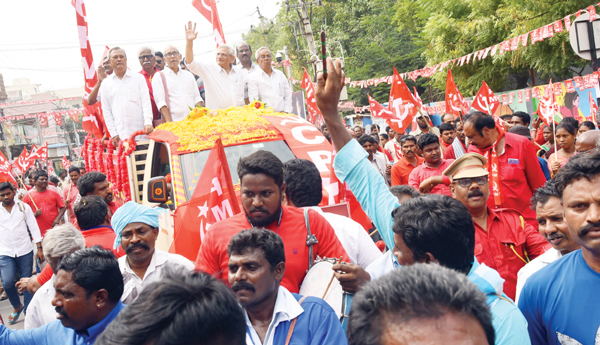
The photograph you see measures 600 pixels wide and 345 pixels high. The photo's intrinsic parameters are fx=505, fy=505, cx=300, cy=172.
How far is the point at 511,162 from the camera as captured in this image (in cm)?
450

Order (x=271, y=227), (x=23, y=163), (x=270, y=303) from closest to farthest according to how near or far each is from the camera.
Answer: (x=270, y=303) → (x=271, y=227) → (x=23, y=163)

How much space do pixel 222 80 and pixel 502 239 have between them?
509cm

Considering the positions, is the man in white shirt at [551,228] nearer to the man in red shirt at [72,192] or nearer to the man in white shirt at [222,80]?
the man in white shirt at [222,80]

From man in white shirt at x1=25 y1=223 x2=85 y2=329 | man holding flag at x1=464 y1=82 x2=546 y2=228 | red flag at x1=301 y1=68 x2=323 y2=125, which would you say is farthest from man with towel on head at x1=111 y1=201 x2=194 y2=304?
red flag at x1=301 y1=68 x2=323 y2=125

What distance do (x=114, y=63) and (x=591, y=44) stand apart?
268 inches

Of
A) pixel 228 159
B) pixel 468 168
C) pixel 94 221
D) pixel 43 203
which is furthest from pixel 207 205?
pixel 43 203

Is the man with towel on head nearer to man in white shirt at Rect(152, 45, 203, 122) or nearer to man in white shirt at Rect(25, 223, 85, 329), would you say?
man in white shirt at Rect(25, 223, 85, 329)

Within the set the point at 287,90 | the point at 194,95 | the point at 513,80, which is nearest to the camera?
the point at 194,95

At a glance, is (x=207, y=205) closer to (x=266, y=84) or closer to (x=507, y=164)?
(x=507, y=164)

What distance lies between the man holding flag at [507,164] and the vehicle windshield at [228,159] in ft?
6.69

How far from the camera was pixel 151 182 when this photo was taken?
4.85m

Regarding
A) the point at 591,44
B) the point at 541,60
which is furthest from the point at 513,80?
the point at 591,44

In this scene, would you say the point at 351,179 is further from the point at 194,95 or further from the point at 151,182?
the point at 194,95

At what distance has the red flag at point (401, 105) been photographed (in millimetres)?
8008
